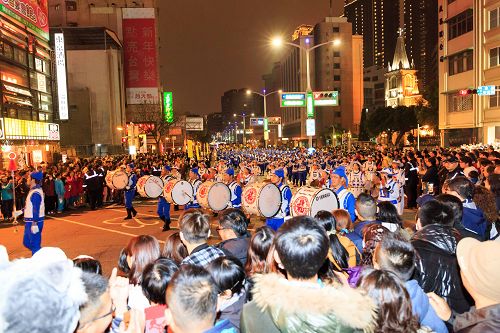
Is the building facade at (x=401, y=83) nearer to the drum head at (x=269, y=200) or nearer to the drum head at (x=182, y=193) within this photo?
the drum head at (x=182, y=193)

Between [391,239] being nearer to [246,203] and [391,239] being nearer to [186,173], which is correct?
[246,203]

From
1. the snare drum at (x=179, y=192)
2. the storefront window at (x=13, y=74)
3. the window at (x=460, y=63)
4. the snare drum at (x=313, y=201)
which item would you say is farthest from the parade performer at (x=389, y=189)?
the window at (x=460, y=63)

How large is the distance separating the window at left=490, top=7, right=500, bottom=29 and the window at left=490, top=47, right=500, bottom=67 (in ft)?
6.07

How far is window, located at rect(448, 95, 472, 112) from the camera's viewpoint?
136 feet

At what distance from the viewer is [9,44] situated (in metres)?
30.2

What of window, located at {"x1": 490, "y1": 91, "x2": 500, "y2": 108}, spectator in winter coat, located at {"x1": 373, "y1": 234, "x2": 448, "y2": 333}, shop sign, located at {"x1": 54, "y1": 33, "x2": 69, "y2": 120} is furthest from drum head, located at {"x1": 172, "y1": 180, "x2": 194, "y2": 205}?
window, located at {"x1": 490, "y1": 91, "x2": 500, "y2": 108}

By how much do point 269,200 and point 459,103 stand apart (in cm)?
3814

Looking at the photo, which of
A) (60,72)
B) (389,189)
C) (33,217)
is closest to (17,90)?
(60,72)

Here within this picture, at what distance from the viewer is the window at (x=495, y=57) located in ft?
121

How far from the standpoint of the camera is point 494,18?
37156 mm

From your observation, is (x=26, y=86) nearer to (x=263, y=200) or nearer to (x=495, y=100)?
(x=263, y=200)

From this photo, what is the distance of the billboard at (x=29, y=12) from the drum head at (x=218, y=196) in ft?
74.9

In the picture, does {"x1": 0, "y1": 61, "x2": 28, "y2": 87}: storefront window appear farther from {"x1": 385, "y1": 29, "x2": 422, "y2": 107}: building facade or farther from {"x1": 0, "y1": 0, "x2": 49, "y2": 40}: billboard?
{"x1": 385, "y1": 29, "x2": 422, "y2": 107}: building facade

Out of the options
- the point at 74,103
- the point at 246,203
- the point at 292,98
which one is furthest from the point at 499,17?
the point at 74,103
